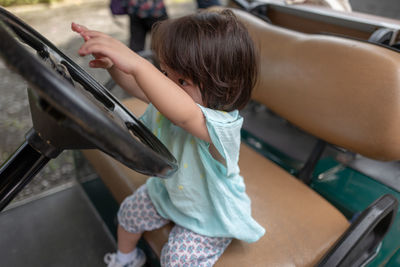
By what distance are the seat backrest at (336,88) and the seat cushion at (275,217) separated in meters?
0.22

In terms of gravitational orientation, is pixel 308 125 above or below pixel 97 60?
below

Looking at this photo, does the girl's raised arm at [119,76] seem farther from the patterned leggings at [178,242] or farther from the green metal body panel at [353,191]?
the green metal body panel at [353,191]

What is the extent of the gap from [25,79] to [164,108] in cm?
29

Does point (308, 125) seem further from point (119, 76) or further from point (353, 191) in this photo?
point (119, 76)

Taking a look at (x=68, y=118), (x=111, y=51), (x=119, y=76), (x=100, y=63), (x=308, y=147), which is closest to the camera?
(x=68, y=118)

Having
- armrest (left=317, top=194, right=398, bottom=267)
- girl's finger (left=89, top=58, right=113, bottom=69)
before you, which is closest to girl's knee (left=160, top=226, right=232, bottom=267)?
armrest (left=317, top=194, right=398, bottom=267)

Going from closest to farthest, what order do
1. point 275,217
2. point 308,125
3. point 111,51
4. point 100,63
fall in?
1. point 111,51
2. point 100,63
3. point 275,217
4. point 308,125

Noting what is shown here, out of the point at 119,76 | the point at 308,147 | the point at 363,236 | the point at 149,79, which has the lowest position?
the point at 308,147

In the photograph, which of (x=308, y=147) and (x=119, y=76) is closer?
(x=119, y=76)

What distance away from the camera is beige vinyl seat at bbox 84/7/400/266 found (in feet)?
3.09

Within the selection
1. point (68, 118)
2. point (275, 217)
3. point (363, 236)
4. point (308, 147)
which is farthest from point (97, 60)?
point (308, 147)

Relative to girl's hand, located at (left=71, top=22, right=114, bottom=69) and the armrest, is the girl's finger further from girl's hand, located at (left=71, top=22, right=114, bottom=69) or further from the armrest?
the armrest

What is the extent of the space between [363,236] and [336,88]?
483mm

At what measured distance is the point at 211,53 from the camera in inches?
28.0
